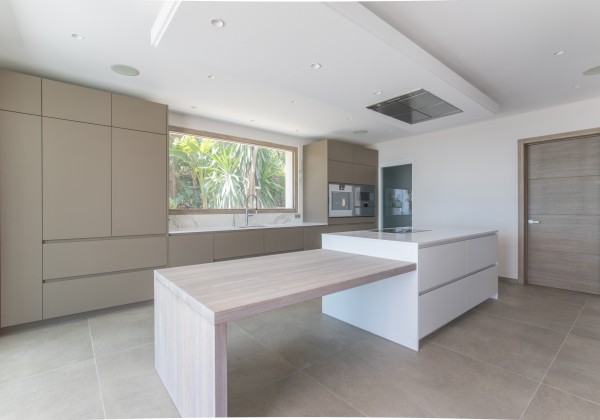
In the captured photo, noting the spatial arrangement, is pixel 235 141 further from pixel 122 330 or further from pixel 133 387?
pixel 133 387

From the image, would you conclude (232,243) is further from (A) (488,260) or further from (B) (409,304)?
(A) (488,260)

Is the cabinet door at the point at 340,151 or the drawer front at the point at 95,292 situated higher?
the cabinet door at the point at 340,151

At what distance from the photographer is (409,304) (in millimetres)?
2266

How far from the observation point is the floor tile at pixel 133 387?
1.61 m

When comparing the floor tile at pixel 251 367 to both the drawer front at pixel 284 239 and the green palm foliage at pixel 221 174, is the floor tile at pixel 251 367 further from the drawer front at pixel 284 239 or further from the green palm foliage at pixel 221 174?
the green palm foliage at pixel 221 174

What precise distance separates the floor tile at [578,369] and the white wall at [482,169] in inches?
81.8

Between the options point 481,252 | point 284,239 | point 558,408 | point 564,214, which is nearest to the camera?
point 558,408

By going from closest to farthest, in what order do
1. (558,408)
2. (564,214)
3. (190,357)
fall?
(190,357) → (558,408) → (564,214)

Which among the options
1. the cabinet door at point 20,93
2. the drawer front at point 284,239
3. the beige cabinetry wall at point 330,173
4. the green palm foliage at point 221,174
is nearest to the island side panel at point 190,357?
the cabinet door at point 20,93

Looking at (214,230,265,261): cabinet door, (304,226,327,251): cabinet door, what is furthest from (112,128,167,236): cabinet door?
(304,226,327,251): cabinet door

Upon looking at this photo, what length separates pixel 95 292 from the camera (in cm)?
297

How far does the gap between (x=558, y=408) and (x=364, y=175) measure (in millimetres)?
4446

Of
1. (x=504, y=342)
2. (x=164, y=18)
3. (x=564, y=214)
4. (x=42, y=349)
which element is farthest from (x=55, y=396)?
(x=564, y=214)

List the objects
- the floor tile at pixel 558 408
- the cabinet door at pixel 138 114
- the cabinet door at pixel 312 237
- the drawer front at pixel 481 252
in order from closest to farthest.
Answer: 1. the floor tile at pixel 558 408
2. the drawer front at pixel 481 252
3. the cabinet door at pixel 138 114
4. the cabinet door at pixel 312 237
